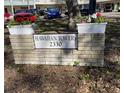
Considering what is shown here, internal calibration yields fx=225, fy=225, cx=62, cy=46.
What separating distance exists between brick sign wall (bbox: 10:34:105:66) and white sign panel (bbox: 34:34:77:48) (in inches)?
3.7

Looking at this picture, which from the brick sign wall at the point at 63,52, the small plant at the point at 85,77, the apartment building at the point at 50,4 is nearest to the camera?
the small plant at the point at 85,77

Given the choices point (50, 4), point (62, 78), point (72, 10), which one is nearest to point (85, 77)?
point (62, 78)

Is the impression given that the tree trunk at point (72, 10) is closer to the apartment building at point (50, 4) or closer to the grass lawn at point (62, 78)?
the grass lawn at point (62, 78)

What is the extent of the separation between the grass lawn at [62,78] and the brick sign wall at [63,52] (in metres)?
0.19

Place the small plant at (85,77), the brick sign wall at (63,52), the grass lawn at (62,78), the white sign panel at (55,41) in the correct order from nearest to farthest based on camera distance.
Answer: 1. the grass lawn at (62,78)
2. the small plant at (85,77)
3. the brick sign wall at (63,52)
4. the white sign panel at (55,41)

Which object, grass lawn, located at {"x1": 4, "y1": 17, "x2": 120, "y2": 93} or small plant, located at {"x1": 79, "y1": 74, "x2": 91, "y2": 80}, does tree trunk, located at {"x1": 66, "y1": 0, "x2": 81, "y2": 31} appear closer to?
grass lawn, located at {"x1": 4, "y1": 17, "x2": 120, "y2": 93}

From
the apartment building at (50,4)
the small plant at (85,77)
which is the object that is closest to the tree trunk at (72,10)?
the small plant at (85,77)

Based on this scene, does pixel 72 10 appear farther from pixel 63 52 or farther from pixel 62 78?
pixel 62 78

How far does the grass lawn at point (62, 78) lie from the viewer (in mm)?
5176

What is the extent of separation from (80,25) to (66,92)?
6.18ft

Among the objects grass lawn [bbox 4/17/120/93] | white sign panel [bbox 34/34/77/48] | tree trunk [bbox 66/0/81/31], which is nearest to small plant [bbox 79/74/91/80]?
grass lawn [bbox 4/17/120/93]

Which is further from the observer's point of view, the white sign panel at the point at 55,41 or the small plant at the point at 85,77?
the white sign panel at the point at 55,41

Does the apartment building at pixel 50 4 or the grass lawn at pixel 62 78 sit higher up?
the apartment building at pixel 50 4
